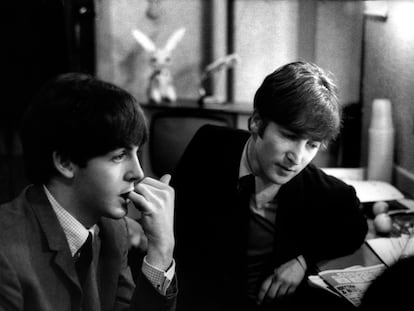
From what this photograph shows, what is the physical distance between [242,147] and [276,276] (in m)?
0.21

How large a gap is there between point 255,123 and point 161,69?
1258 mm

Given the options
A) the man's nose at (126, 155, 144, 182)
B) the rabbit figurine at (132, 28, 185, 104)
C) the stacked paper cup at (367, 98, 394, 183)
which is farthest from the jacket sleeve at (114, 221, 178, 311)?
the rabbit figurine at (132, 28, 185, 104)

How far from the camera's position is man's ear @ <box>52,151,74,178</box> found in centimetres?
66

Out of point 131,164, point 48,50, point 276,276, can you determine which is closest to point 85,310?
point 131,164

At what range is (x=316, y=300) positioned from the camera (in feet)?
2.58

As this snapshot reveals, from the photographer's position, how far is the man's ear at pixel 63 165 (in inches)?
26.0

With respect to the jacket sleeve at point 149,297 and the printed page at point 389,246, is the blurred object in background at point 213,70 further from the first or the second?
the jacket sleeve at point 149,297

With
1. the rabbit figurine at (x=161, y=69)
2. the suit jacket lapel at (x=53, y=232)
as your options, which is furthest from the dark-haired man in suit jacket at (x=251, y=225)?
the rabbit figurine at (x=161, y=69)

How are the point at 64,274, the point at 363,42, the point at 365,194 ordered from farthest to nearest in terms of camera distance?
the point at 365,194
the point at 363,42
the point at 64,274

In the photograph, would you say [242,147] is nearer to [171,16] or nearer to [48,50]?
[48,50]

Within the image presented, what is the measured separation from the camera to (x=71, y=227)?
26.8 inches

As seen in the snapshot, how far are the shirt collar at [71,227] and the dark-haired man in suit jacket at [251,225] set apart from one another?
0.18 meters

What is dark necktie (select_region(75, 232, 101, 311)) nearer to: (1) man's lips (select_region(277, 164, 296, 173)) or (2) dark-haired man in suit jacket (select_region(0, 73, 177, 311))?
(2) dark-haired man in suit jacket (select_region(0, 73, 177, 311))

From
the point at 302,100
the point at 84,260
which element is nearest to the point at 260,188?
the point at 302,100
